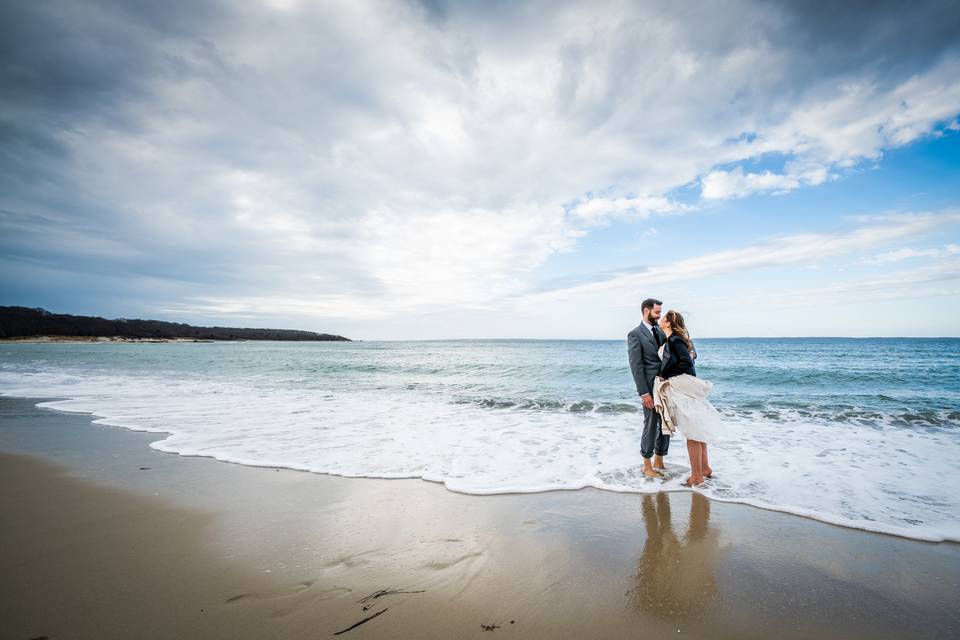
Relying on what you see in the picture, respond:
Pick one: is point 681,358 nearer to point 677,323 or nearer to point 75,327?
point 677,323

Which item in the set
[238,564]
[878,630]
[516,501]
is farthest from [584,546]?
[238,564]

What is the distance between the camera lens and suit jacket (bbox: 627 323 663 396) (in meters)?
5.56

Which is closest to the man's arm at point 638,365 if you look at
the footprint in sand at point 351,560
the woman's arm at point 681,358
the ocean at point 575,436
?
the woman's arm at point 681,358

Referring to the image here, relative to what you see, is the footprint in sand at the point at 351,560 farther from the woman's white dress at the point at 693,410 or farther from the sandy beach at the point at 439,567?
the woman's white dress at the point at 693,410

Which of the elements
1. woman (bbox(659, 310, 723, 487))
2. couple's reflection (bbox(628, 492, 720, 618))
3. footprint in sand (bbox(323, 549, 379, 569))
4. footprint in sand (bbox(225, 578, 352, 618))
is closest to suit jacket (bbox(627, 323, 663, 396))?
woman (bbox(659, 310, 723, 487))

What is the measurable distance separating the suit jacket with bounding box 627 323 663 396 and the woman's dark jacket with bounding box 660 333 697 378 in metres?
0.35

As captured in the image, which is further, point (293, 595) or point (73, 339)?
point (73, 339)

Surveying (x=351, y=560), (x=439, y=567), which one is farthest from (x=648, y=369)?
(x=351, y=560)

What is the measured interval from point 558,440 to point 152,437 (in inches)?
302

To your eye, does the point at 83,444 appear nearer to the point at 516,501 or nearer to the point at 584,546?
the point at 516,501

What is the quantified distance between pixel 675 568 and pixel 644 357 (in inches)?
118

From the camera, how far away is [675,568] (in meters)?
3.10

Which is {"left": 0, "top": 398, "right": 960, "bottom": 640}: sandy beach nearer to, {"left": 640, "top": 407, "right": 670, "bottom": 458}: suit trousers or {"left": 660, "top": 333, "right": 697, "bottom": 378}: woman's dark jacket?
{"left": 640, "top": 407, "right": 670, "bottom": 458}: suit trousers

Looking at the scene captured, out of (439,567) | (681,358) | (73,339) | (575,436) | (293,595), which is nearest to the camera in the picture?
(293,595)
